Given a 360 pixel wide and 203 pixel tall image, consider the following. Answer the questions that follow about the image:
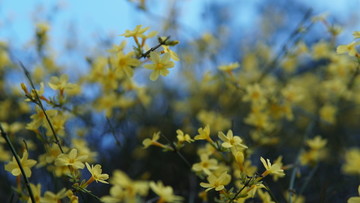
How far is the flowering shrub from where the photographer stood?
61.0 inches

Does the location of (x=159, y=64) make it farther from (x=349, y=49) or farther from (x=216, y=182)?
(x=349, y=49)

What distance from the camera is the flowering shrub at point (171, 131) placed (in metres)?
1.55

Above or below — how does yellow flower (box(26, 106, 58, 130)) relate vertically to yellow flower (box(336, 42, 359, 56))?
below

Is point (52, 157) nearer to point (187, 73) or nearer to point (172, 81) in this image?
point (187, 73)

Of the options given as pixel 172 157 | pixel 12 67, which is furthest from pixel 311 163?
pixel 12 67

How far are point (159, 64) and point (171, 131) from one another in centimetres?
198

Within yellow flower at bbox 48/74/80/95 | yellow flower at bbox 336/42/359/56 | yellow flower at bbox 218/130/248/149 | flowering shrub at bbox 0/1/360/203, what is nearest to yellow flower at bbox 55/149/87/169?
flowering shrub at bbox 0/1/360/203

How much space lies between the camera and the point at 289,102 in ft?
9.43

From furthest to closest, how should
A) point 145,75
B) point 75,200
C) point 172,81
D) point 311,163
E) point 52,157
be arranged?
point 172,81 < point 145,75 < point 311,163 < point 52,157 < point 75,200

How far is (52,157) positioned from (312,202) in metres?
2.16

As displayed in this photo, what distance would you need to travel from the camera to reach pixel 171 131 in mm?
3543

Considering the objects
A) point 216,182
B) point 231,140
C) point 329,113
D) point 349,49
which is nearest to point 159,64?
point 231,140

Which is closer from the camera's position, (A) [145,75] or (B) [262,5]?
(A) [145,75]

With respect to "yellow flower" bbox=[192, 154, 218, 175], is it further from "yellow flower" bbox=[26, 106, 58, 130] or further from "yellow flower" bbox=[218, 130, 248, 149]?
"yellow flower" bbox=[26, 106, 58, 130]
